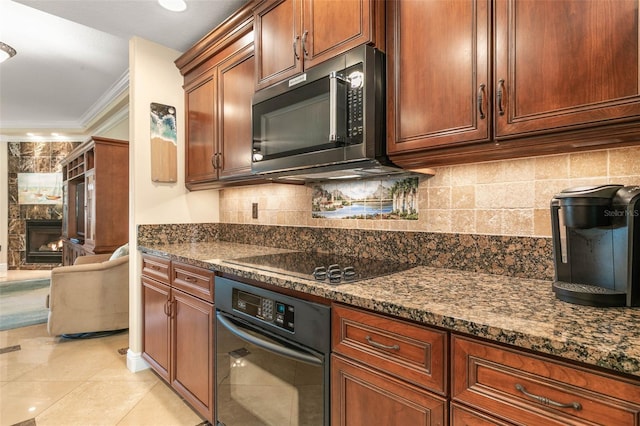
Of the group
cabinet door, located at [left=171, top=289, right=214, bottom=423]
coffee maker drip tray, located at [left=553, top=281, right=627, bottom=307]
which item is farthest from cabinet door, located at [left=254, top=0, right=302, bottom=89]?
coffee maker drip tray, located at [left=553, top=281, right=627, bottom=307]

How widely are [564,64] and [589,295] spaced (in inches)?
25.8

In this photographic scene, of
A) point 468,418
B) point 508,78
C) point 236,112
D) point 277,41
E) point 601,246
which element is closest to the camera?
point 468,418

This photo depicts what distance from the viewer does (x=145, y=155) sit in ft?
8.16

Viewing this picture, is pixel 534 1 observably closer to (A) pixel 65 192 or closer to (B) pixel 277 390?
(B) pixel 277 390

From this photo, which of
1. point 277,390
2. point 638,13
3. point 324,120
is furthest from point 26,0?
point 638,13

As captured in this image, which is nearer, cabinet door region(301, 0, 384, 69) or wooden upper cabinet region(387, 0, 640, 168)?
wooden upper cabinet region(387, 0, 640, 168)

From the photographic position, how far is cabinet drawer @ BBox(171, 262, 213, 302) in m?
1.76

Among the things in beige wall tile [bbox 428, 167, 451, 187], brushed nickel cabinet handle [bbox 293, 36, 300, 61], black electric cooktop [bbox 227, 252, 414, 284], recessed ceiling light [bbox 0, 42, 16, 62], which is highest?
recessed ceiling light [bbox 0, 42, 16, 62]

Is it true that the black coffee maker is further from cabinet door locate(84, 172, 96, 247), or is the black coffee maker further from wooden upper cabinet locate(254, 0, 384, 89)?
cabinet door locate(84, 172, 96, 247)

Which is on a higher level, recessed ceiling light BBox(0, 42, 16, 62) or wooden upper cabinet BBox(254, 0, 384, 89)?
recessed ceiling light BBox(0, 42, 16, 62)

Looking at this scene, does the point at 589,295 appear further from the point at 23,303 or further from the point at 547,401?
the point at 23,303

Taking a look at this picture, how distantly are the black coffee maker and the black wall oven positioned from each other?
0.76 m

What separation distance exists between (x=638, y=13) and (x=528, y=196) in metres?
0.63

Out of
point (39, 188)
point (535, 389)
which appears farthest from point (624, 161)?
point (39, 188)
